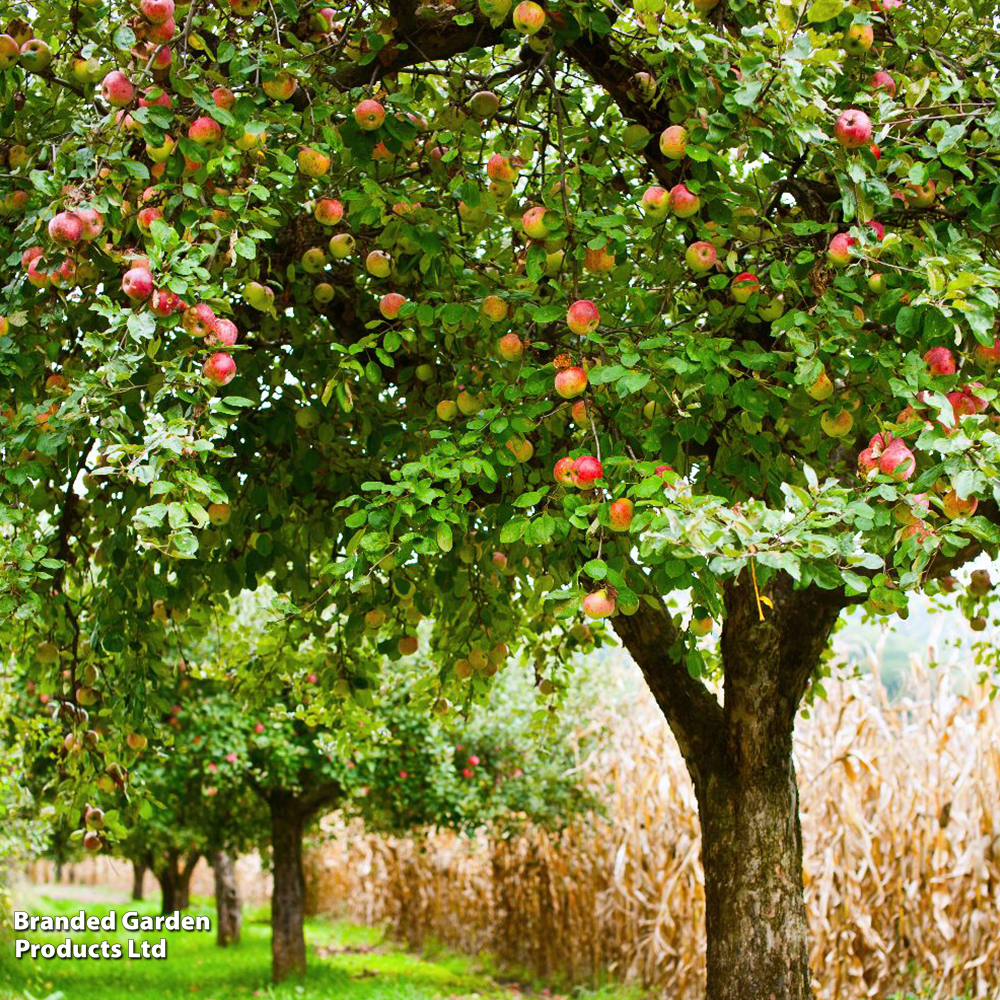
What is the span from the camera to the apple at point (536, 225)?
8.57 feet

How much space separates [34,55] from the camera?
9.36ft

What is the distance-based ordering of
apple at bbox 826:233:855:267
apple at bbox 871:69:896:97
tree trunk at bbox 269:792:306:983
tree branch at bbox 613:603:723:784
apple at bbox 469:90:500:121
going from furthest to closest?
1. tree trunk at bbox 269:792:306:983
2. tree branch at bbox 613:603:723:784
3. apple at bbox 469:90:500:121
4. apple at bbox 871:69:896:97
5. apple at bbox 826:233:855:267

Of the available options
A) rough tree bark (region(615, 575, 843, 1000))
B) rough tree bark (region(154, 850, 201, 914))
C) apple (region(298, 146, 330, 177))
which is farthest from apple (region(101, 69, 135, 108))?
rough tree bark (region(154, 850, 201, 914))

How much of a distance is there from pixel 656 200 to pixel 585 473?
30.2 inches

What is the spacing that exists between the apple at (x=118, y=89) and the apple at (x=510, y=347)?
3.74 ft

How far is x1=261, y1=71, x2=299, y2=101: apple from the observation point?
8.79ft

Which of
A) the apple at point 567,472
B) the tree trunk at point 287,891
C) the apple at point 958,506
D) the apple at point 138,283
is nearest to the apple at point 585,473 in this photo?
the apple at point 567,472

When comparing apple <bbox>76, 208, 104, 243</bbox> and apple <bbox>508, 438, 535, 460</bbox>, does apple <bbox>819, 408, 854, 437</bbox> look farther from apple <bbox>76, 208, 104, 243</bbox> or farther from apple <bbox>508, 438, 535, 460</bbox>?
apple <bbox>76, 208, 104, 243</bbox>

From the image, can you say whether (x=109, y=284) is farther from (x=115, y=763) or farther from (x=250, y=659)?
(x=250, y=659)

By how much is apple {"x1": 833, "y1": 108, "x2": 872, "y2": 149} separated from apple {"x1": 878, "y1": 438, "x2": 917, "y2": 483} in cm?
71

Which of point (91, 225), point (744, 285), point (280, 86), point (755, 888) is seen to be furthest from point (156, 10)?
point (755, 888)

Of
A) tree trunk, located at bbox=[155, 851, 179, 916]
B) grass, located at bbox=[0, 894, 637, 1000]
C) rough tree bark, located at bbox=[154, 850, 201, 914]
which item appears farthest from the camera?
tree trunk, located at bbox=[155, 851, 179, 916]

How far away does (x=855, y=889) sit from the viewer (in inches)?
274

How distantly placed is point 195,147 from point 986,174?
2.08 metres
